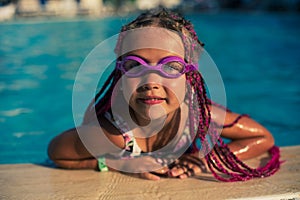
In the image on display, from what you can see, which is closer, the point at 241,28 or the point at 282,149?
the point at 282,149

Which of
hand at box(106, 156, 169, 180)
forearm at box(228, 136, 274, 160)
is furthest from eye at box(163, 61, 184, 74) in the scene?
forearm at box(228, 136, 274, 160)

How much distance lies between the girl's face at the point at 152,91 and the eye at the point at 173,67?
0.14ft

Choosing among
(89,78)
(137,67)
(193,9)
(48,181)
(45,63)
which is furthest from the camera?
(193,9)

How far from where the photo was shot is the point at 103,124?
2629mm

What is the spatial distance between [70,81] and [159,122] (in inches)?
202

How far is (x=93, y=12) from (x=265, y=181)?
25031 mm

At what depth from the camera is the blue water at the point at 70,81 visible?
477 cm

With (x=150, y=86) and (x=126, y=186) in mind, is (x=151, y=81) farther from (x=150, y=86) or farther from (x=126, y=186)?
(x=126, y=186)

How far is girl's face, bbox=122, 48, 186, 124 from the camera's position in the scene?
2273mm

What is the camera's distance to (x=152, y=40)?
235 cm

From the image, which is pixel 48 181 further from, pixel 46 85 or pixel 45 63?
pixel 45 63

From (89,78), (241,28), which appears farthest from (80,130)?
(241,28)

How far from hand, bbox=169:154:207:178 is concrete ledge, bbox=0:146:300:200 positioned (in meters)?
0.05

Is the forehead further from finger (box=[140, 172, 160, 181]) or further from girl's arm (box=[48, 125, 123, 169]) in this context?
finger (box=[140, 172, 160, 181])
